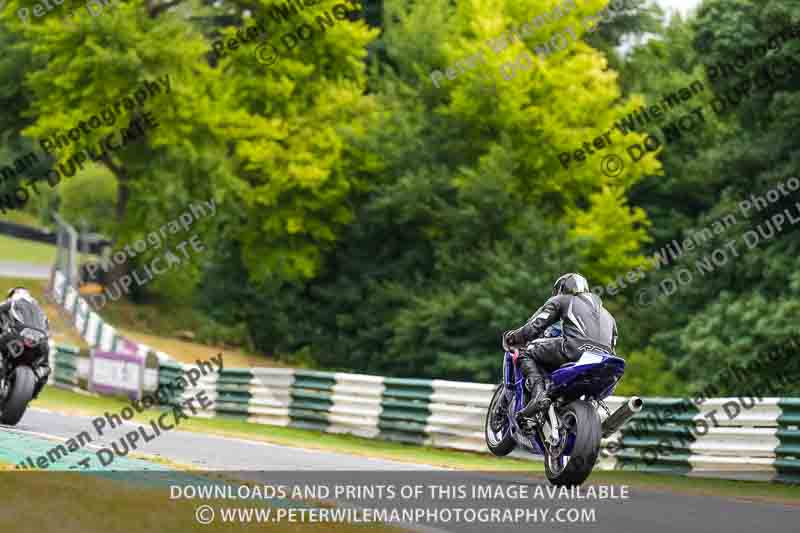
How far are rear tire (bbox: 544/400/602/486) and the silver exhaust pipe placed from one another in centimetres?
18

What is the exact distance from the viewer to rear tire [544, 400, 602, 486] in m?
11.6

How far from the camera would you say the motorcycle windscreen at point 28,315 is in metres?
17.9

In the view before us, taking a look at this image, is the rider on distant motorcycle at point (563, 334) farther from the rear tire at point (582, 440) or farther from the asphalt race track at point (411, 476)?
the asphalt race track at point (411, 476)

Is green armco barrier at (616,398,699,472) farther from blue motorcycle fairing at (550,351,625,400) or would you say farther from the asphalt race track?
blue motorcycle fairing at (550,351,625,400)

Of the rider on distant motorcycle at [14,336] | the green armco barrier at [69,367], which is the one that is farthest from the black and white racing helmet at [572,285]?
the green armco barrier at [69,367]

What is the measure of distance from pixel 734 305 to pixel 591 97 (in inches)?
491

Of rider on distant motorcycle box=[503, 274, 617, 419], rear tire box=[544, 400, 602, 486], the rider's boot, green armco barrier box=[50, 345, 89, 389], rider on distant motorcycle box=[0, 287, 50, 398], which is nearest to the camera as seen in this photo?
rear tire box=[544, 400, 602, 486]

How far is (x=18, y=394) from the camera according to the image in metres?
17.7

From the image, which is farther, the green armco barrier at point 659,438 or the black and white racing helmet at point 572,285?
the green armco barrier at point 659,438

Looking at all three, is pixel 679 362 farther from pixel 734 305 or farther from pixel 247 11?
pixel 247 11

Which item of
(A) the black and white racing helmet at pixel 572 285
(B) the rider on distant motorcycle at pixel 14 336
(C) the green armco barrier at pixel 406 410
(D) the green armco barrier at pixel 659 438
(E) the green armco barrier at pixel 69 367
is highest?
(A) the black and white racing helmet at pixel 572 285

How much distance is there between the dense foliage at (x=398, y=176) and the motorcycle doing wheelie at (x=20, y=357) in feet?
74.7

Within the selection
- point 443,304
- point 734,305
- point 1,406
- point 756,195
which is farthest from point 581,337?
point 443,304

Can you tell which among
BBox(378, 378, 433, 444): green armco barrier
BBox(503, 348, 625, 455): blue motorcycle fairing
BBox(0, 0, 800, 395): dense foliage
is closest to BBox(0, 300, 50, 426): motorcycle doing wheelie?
BBox(378, 378, 433, 444): green armco barrier
